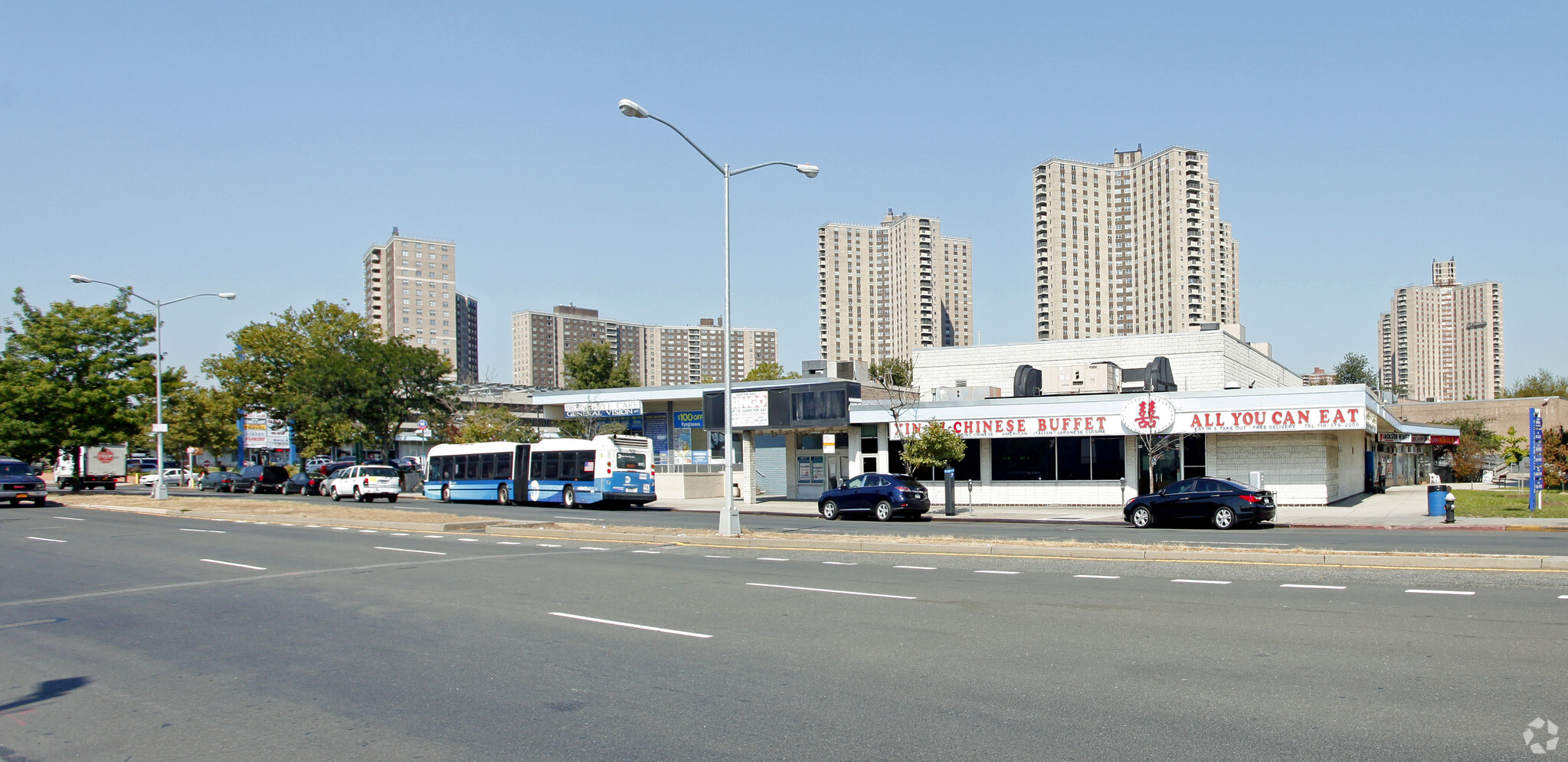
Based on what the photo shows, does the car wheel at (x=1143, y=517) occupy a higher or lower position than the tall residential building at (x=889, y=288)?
lower

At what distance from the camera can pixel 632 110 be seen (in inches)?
802

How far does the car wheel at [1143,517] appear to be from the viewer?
87.8 feet

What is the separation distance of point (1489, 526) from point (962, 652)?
2143cm

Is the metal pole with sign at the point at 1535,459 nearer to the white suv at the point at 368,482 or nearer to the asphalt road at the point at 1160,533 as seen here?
the asphalt road at the point at 1160,533

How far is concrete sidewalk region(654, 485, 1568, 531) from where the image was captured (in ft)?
81.9

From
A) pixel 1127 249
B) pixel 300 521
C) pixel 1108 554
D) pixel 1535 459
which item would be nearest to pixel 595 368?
pixel 300 521

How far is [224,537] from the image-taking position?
23469mm

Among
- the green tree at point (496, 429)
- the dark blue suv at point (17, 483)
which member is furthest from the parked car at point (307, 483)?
the dark blue suv at point (17, 483)

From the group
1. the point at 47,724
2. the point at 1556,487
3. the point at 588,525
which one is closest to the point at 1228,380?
the point at 1556,487

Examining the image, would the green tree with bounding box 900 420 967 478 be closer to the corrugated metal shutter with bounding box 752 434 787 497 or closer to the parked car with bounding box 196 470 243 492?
the corrugated metal shutter with bounding box 752 434 787 497

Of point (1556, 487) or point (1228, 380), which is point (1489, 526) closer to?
point (1228, 380)

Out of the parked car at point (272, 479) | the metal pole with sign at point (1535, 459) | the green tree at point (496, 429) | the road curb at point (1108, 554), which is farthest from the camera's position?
the parked car at point (272, 479)

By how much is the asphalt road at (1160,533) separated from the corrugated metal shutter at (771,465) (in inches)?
388

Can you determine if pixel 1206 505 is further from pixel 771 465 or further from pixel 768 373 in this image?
pixel 768 373
